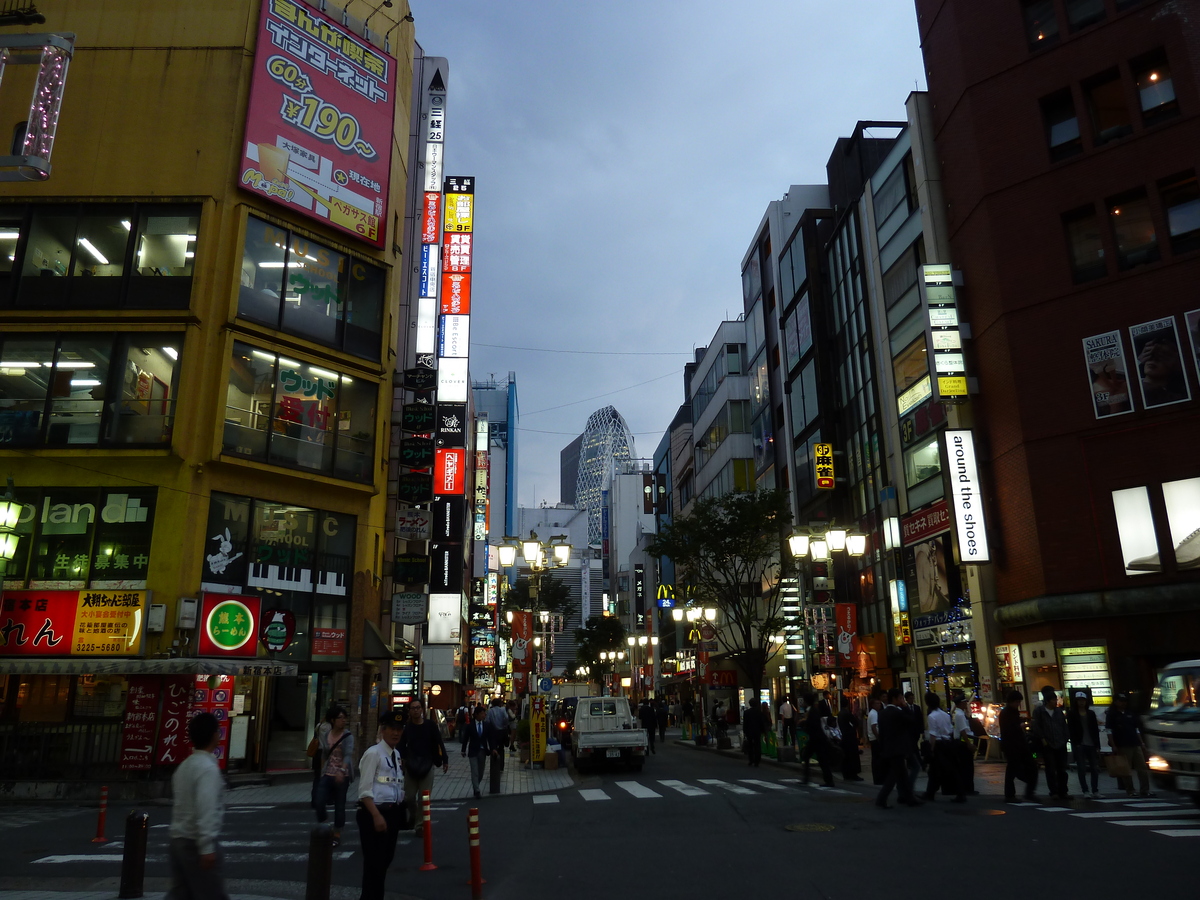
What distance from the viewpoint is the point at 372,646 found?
Answer: 27109 millimetres

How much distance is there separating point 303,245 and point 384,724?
2128 centimetres

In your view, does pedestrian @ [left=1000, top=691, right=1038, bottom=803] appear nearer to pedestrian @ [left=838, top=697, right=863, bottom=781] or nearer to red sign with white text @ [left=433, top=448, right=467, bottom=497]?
pedestrian @ [left=838, top=697, right=863, bottom=781]

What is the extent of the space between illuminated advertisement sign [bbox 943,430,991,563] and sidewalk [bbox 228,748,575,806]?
14.1 m

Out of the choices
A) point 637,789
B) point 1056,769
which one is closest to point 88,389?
point 637,789

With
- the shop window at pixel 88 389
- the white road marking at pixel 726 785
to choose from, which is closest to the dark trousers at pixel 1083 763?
the white road marking at pixel 726 785

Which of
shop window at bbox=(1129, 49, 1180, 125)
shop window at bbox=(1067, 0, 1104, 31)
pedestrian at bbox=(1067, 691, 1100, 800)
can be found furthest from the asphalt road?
shop window at bbox=(1067, 0, 1104, 31)

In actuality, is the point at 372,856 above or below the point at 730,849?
above

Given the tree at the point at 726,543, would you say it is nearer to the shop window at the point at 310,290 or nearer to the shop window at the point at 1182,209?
the shop window at the point at 310,290

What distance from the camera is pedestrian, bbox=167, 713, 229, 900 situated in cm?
610

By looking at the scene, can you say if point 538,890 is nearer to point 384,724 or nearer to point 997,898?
point 384,724

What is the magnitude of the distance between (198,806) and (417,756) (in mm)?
7451

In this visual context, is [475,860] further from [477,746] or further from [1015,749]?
[477,746]

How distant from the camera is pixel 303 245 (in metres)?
26.7

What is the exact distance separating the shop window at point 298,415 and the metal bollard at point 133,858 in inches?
625
